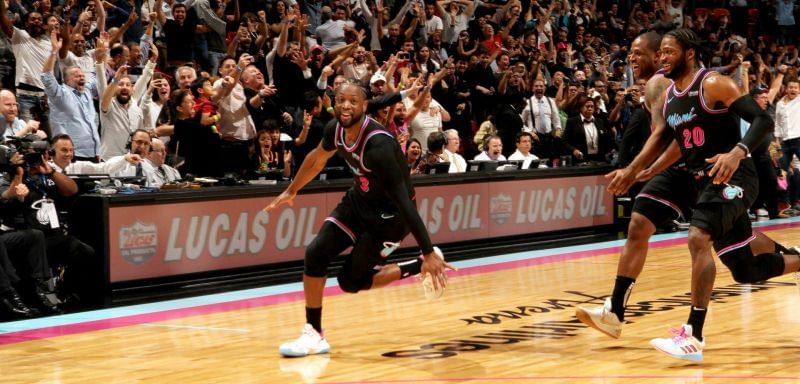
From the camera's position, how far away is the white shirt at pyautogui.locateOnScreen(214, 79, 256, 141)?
1287 cm

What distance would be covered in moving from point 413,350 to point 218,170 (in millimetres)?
5347

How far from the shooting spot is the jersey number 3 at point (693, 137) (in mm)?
7230

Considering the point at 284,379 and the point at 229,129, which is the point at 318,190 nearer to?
the point at 229,129

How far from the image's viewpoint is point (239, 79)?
13.6 meters

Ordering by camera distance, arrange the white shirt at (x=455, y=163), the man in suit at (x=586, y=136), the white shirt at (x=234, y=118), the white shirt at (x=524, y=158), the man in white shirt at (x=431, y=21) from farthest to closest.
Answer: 1. the man in white shirt at (x=431, y=21)
2. the man in suit at (x=586, y=136)
3. the white shirt at (x=524, y=158)
4. the white shirt at (x=455, y=163)
5. the white shirt at (x=234, y=118)

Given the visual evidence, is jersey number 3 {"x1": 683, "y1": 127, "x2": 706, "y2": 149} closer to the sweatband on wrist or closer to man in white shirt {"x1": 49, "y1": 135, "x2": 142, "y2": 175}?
the sweatband on wrist

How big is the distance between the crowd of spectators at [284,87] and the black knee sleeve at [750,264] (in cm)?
136

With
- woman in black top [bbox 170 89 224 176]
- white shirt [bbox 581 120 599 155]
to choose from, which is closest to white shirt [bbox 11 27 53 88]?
woman in black top [bbox 170 89 224 176]

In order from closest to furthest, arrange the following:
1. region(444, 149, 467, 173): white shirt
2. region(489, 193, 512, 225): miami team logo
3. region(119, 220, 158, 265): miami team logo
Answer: region(119, 220, 158, 265): miami team logo, region(489, 193, 512, 225): miami team logo, region(444, 149, 467, 173): white shirt

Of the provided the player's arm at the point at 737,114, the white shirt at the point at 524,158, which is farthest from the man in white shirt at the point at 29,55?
the player's arm at the point at 737,114

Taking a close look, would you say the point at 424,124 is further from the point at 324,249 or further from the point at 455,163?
the point at 324,249

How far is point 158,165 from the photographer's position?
11.5 m

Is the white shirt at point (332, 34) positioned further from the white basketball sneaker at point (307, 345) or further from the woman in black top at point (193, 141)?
the white basketball sneaker at point (307, 345)

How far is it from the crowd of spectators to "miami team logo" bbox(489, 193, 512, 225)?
30.5 inches
